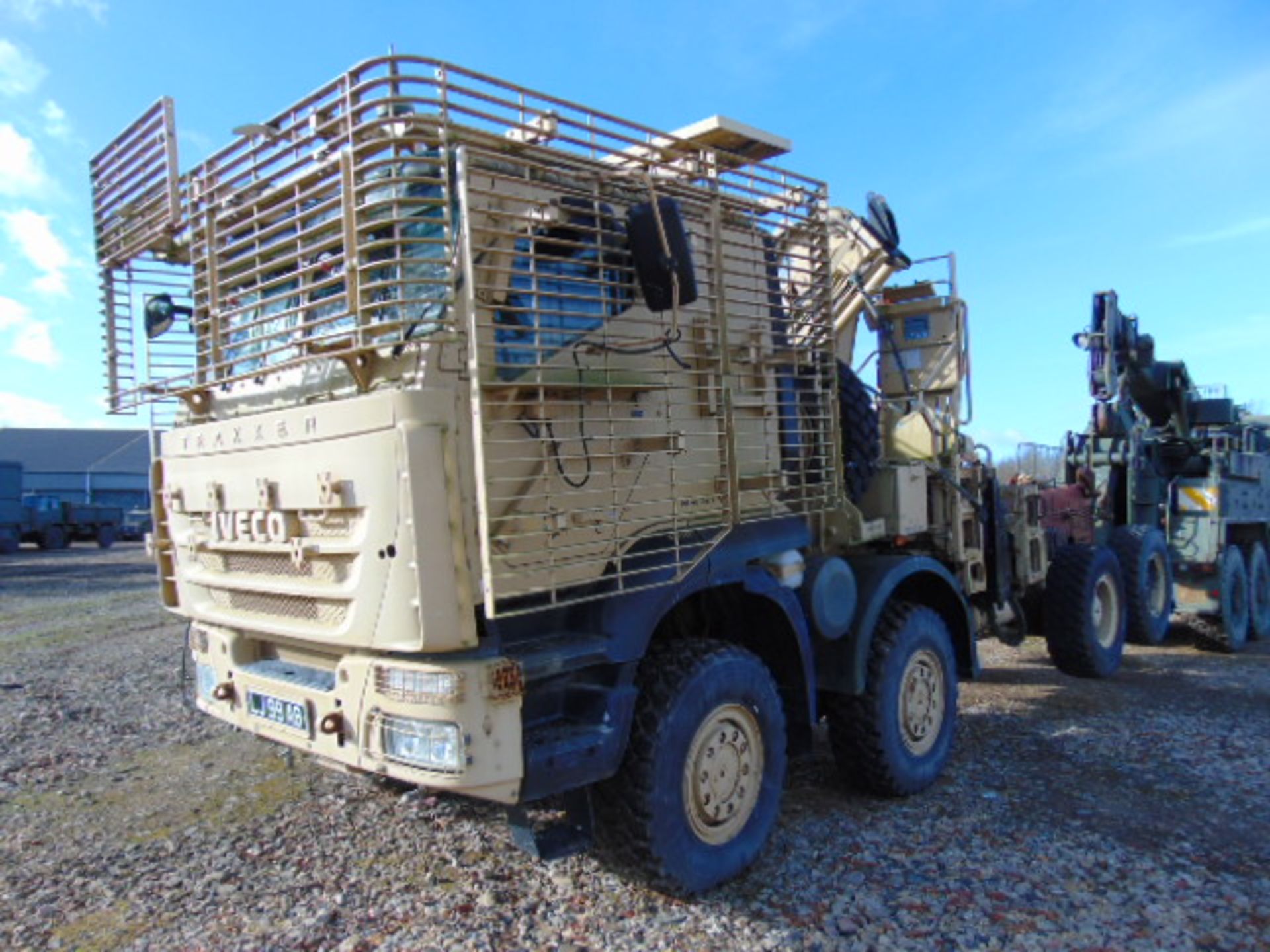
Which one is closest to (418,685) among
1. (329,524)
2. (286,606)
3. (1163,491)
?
(329,524)

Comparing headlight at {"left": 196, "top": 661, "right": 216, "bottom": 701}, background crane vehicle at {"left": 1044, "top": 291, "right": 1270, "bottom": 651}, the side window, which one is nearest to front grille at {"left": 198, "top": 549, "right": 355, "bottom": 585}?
headlight at {"left": 196, "top": 661, "right": 216, "bottom": 701}

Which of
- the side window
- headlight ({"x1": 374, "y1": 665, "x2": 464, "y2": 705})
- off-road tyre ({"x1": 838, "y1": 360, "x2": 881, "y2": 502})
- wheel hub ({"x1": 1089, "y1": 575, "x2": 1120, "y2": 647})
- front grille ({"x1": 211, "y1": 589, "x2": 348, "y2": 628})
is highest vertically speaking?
the side window

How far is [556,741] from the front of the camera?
3.38m

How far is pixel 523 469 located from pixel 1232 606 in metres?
9.69

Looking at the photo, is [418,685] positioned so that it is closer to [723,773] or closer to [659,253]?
[723,773]

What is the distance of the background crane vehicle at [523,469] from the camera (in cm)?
320

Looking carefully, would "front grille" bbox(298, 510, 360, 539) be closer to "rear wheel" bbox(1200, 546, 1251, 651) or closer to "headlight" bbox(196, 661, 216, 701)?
"headlight" bbox(196, 661, 216, 701)

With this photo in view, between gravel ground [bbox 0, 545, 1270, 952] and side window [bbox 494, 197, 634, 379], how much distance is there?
2333 millimetres

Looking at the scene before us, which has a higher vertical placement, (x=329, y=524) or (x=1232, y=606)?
(x=329, y=524)

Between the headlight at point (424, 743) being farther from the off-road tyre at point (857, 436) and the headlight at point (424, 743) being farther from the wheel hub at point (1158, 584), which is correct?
the wheel hub at point (1158, 584)

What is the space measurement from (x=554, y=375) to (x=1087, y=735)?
483 cm

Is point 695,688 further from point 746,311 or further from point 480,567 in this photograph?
point 746,311

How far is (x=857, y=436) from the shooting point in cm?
541

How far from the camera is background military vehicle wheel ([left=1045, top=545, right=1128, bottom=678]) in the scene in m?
7.85
